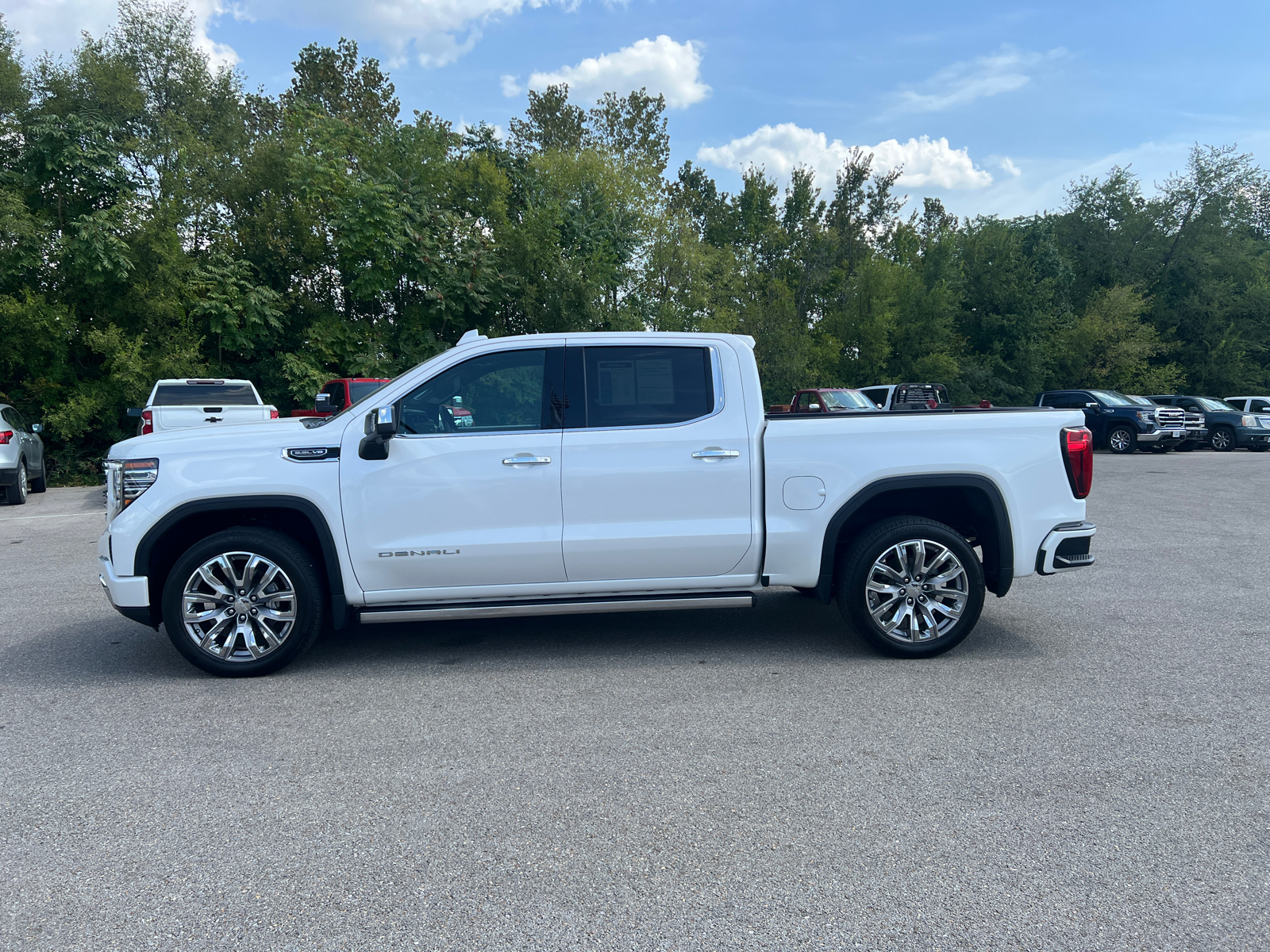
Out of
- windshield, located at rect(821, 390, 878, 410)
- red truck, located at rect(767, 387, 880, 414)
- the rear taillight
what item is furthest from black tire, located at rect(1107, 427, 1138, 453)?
the rear taillight

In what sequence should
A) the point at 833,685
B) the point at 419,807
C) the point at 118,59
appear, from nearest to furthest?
the point at 419,807, the point at 833,685, the point at 118,59

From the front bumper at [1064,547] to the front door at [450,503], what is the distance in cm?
294

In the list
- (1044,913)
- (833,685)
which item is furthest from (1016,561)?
(1044,913)

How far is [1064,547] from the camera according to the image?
5.57 meters

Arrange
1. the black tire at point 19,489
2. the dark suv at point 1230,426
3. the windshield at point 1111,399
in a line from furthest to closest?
the dark suv at point 1230,426 < the windshield at point 1111,399 < the black tire at point 19,489

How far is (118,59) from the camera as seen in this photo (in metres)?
25.8

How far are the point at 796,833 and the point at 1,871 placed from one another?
2776mm

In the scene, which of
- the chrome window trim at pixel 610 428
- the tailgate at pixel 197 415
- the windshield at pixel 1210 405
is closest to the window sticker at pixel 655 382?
the chrome window trim at pixel 610 428

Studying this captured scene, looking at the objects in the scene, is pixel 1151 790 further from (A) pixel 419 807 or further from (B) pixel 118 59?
(B) pixel 118 59

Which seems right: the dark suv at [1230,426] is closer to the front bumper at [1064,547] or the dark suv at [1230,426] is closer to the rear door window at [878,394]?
the rear door window at [878,394]

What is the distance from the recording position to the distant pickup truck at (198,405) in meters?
13.7

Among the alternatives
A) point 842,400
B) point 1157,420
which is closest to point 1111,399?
point 1157,420

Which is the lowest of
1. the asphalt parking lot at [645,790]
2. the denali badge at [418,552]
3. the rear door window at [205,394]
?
the asphalt parking lot at [645,790]

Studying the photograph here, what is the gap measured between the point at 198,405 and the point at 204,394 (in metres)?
1.31
